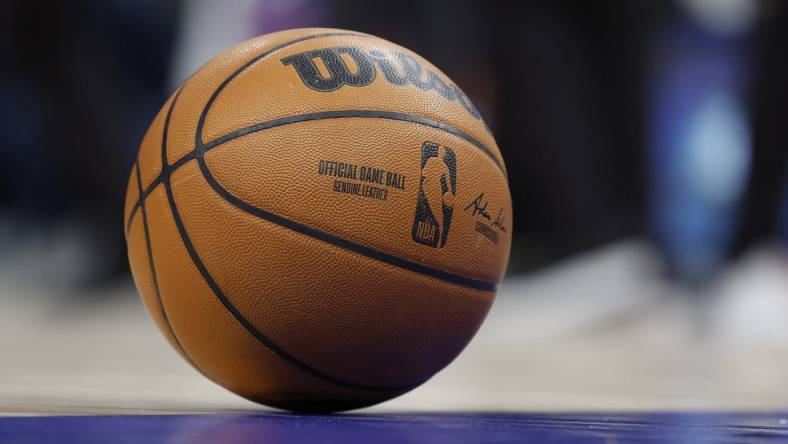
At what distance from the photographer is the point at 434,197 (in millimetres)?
2176

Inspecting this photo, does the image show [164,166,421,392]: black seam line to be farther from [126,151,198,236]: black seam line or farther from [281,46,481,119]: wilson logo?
[281,46,481,119]: wilson logo

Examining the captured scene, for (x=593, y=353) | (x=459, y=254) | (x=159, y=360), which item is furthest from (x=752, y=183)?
(x=459, y=254)

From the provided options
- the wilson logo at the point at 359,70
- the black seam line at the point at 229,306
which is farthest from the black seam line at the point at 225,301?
the wilson logo at the point at 359,70

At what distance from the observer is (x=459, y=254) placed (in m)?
2.24

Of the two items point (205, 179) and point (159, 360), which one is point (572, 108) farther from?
point (205, 179)

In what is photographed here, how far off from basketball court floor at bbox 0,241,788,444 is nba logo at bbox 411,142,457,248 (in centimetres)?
41

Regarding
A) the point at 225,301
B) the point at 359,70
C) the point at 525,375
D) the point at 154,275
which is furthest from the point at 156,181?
the point at 525,375

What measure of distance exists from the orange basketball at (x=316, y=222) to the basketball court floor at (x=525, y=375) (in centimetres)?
15

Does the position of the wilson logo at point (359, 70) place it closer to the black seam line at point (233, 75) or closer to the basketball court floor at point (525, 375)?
the black seam line at point (233, 75)

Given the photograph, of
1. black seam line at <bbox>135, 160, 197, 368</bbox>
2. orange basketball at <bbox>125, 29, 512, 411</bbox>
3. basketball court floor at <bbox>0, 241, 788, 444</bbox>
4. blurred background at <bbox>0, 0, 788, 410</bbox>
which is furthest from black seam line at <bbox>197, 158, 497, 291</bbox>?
blurred background at <bbox>0, 0, 788, 410</bbox>

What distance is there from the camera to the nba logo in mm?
2158

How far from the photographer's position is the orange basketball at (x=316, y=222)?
2113 millimetres

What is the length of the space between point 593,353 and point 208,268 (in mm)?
5617

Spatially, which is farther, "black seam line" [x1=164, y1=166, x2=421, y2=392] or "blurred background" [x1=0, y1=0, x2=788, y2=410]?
"blurred background" [x1=0, y1=0, x2=788, y2=410]
